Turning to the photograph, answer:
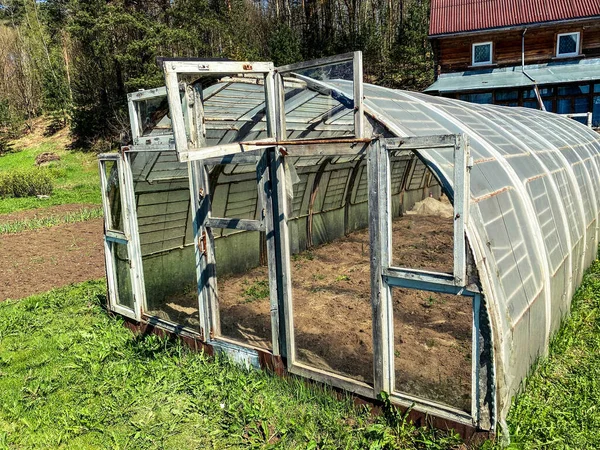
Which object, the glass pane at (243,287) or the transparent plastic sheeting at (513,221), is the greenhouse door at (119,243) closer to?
the glass pane at (243,287)

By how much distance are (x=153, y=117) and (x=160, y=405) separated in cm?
315

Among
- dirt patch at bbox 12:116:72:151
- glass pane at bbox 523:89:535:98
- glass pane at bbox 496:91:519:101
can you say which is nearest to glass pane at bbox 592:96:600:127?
glass pane at bbox 523:89:535:98

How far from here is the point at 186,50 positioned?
27.2m

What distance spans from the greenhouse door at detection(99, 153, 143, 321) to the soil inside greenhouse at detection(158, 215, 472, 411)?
2.48 feet

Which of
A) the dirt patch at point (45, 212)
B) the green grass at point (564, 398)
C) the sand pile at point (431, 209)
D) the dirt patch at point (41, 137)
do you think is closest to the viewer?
the green grass at point (564, 398)

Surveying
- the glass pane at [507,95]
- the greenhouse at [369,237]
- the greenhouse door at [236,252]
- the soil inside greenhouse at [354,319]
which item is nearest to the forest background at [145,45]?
the glass pane at [507,95]

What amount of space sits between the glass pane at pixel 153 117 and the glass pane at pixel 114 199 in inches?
32.2

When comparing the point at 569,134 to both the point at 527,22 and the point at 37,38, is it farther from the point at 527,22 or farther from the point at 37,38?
the point at 37,38

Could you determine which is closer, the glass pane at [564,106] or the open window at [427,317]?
the open window at [427,317]

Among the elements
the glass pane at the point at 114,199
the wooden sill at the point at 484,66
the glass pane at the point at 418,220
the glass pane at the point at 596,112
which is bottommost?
the glass pane at the point at 418,220

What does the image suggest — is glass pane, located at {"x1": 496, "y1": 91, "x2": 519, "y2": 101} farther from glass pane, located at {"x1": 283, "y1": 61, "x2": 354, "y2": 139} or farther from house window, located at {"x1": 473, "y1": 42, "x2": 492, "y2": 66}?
glass pane, located at {"x1": 283, "y1": 61, "x2": 354, "y2": 139}

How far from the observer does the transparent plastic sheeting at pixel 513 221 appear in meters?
3.64

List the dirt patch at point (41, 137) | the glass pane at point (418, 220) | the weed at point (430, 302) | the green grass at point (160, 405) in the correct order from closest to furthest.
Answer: the green grass at point (160, 405), the weed at point (430, 302), the glass pane at point (418, 220), the dirt patch at point (41, 137)

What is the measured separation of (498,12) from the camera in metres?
21.1
